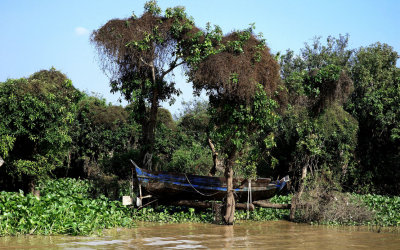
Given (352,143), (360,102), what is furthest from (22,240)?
(360,102)

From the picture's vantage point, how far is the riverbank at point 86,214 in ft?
33.3

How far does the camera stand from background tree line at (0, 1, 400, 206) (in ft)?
43.4

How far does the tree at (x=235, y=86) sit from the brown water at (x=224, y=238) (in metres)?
1.49

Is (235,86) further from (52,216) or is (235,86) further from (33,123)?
(33,123)

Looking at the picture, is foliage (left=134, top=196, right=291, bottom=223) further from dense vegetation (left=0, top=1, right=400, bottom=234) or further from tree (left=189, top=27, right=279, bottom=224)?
tree (left=189, top=27, right=279, bottom=224)

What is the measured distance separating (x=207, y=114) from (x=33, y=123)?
19.7 feet

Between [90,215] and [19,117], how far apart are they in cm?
581

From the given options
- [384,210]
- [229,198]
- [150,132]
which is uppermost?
[150,132]

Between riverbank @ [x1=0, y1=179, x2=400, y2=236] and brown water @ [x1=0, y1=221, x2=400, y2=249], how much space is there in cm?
37

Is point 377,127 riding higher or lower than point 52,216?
higher

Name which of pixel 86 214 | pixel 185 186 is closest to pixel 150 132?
pixel 185 186

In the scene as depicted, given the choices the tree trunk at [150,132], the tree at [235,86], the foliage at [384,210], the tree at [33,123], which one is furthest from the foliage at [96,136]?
the foliage at [384,210]

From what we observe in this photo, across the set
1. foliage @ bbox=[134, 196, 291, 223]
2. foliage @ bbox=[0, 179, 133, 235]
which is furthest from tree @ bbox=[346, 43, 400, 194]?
foliage @ bbox=[0, 179, 133, 235]

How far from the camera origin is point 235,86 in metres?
12.6
